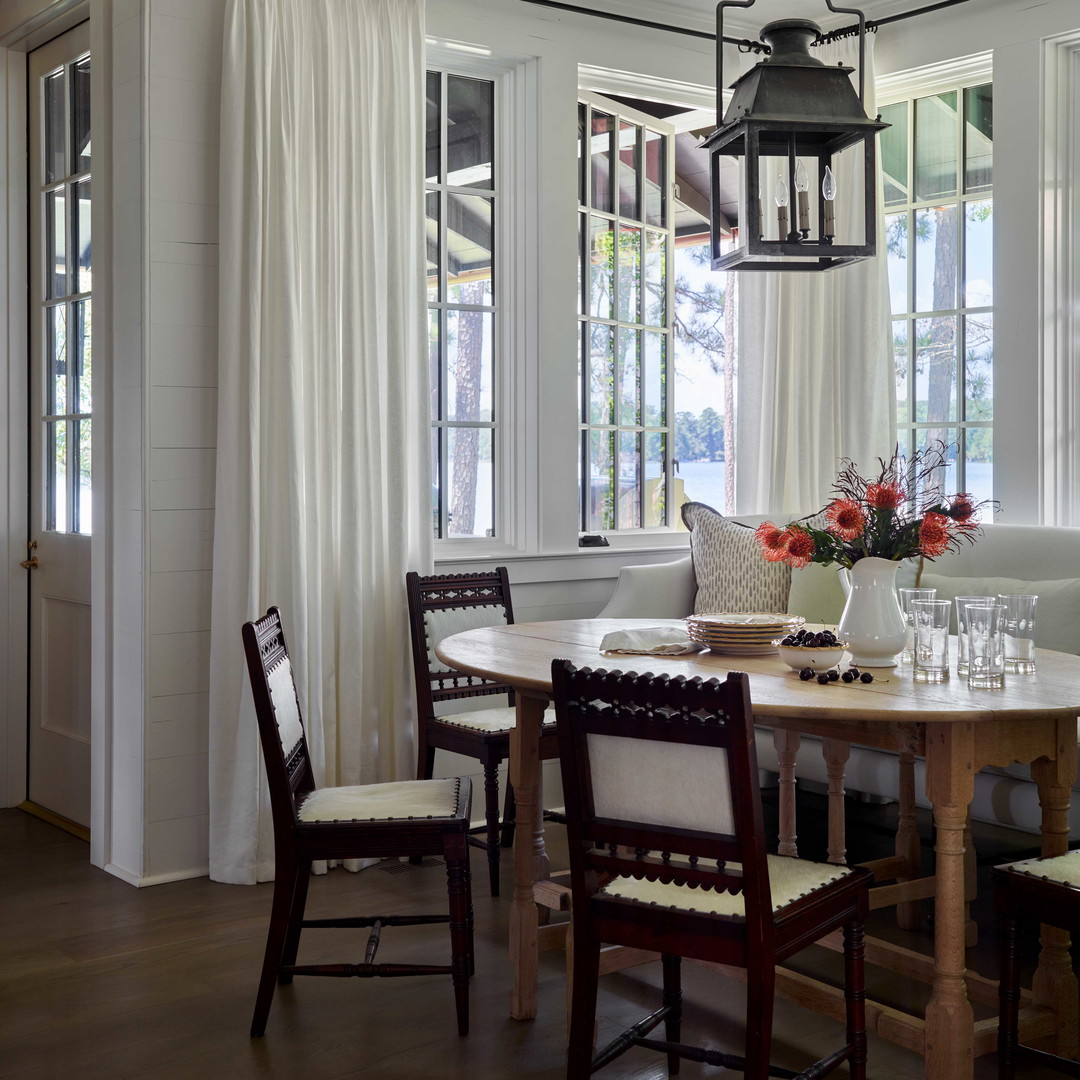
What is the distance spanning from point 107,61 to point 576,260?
1.73 meters

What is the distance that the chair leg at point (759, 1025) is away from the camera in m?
1.84

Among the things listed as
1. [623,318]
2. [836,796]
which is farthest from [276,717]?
[623,318]

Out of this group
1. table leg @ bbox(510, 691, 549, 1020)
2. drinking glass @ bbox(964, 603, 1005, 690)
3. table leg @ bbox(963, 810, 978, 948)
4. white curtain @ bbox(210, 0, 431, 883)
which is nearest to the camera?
→ drinking glass @ bbox(964, 603, 1005, 690)

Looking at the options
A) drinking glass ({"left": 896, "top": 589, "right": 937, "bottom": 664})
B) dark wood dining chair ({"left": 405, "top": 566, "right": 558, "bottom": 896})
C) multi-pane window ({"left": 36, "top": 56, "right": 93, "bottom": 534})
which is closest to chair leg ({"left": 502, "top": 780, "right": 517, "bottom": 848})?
dark wood dining chair ({"left": 405, "top": 566, "right": 558, "bottom": 896})

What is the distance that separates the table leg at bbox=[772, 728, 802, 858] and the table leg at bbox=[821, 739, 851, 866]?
0.32ft

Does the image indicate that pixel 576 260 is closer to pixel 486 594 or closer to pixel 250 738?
pixel 486 594

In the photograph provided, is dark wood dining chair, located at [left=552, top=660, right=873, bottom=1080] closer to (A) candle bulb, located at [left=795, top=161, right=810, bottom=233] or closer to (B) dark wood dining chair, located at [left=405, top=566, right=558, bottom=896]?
(A) candle bulb, located at [left=795, top=161, right=810, bottom=233]

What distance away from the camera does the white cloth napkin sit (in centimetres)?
278

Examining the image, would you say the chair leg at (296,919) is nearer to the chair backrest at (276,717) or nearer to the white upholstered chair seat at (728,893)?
the chair backrest at (276,717)

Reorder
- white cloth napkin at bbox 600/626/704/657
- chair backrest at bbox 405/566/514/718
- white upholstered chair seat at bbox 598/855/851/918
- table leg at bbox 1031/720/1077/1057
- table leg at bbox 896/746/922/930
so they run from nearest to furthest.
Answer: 1. white upholstered chair seat at bbox 598/855/851/918
2. table leg at bbox 1031/720/1077/1057
3. white cloth napkin at bbox 600/626/704/657
4. table leg at bbox 896/746/922/930
5. chair backrest at bbox 405/566/514/718

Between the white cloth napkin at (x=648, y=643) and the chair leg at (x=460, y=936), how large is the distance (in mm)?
582

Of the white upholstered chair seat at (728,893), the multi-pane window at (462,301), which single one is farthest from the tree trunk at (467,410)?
the white upholstered chair seat at (728,893)

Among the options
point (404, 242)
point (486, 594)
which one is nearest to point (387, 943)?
point (486, 594)

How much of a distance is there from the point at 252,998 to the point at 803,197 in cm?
218
